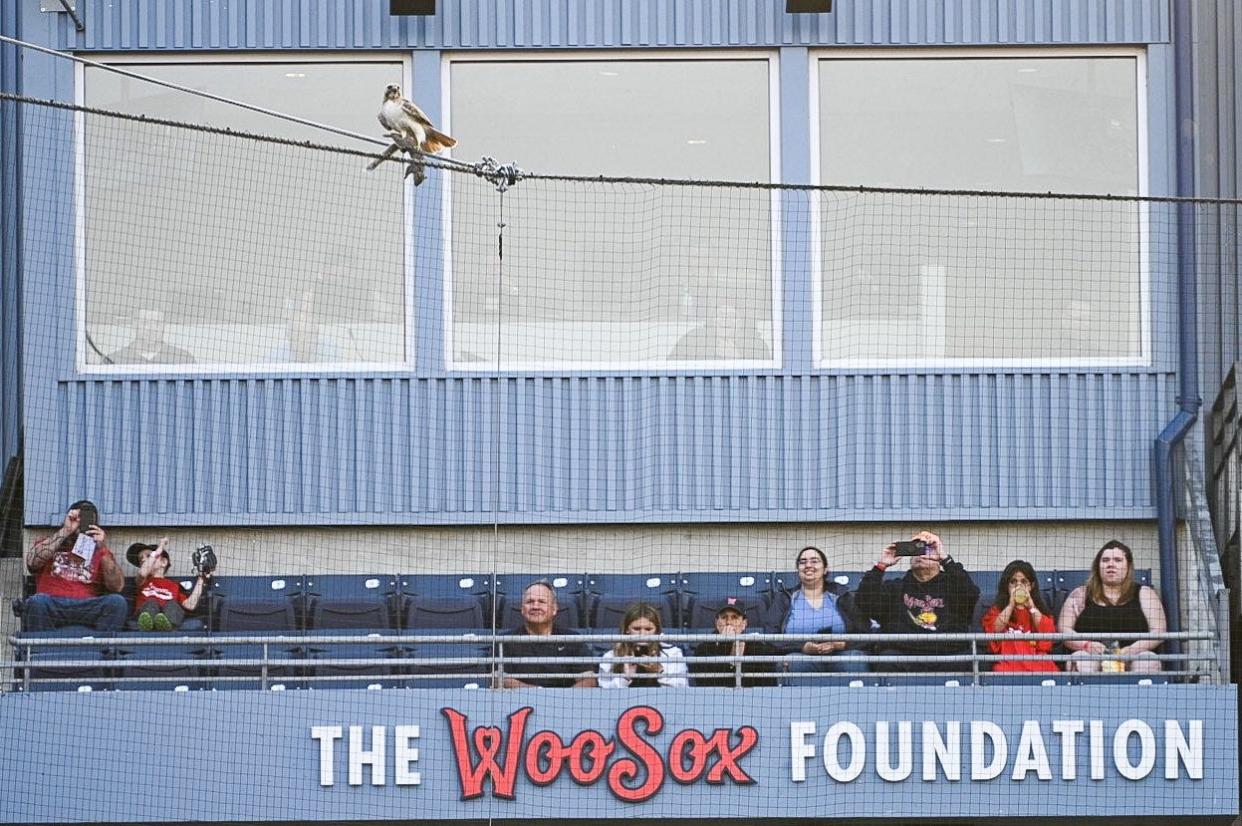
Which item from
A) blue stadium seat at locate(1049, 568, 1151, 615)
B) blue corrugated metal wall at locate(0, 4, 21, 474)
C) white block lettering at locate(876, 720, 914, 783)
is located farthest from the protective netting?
white block lettering at locate(876, 720, 914, 783)

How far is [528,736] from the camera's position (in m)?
11.1

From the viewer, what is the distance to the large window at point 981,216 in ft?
41.0

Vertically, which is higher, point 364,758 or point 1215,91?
point 1215,91

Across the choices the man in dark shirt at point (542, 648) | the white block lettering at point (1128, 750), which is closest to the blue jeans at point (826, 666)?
the man in dark shirt at point (542, 648)

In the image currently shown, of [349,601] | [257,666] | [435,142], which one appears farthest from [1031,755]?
[435,142]

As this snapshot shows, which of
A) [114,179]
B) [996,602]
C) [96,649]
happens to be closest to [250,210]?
[114,179]

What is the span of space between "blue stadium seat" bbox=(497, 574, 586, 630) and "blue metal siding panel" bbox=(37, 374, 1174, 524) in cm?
35

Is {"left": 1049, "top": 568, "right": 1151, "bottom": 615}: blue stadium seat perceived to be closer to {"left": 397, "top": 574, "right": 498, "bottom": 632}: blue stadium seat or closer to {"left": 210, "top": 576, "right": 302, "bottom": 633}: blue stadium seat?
{"left": 397, "top": 574, "right": 498, "bottom": 632}: blue stadium seat

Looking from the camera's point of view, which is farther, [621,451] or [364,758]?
[621,451]

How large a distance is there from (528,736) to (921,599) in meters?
2.17

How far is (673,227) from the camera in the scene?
41.9ft

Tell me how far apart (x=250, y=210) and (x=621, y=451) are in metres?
2.58

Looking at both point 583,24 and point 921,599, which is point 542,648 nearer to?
point 921,599

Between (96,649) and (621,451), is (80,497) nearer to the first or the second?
(96,649)
